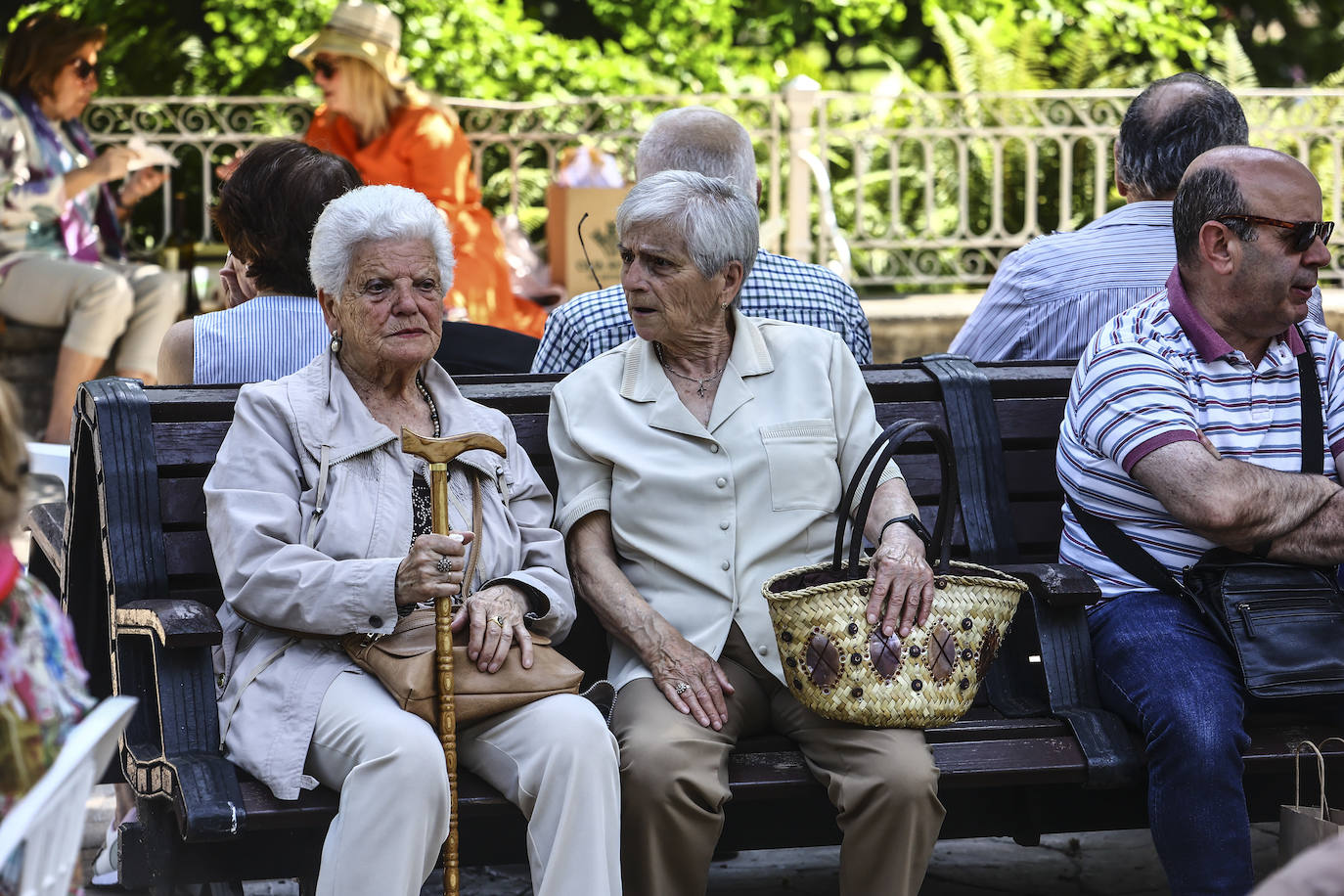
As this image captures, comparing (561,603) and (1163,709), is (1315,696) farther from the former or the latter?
(561,603)

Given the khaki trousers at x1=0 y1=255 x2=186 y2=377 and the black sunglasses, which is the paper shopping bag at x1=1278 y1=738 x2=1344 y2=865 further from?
the black sunglasses

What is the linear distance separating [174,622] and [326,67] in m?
4.88

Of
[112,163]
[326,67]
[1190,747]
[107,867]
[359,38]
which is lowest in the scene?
[107,867]

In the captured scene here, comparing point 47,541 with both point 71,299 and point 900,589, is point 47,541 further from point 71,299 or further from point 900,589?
point 71,299

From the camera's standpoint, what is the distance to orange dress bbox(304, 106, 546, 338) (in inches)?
287

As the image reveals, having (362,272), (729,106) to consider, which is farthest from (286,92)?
(362,272)

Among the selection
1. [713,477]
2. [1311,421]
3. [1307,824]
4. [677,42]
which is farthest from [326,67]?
[1307,824]

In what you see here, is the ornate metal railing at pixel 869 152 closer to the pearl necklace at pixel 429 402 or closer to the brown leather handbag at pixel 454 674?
the pearl necklace at pixel 429 402

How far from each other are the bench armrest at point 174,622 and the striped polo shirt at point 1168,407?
178 centimetres

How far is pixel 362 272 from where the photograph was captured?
321 cm

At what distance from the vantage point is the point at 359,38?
7.17 metres

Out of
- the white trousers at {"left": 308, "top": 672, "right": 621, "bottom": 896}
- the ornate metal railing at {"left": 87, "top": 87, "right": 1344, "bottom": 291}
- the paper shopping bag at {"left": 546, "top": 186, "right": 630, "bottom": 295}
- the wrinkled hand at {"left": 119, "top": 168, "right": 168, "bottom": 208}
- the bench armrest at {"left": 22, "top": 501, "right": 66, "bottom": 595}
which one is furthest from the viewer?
the ornate metal railing at {"left": 87, "top": 87, "right": 1344, "bottom": 291}

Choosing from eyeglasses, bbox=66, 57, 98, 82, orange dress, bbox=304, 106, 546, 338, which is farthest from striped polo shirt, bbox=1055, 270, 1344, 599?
eyeglasses, bbox=66, 57, 98, 82

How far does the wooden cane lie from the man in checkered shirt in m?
0.93
